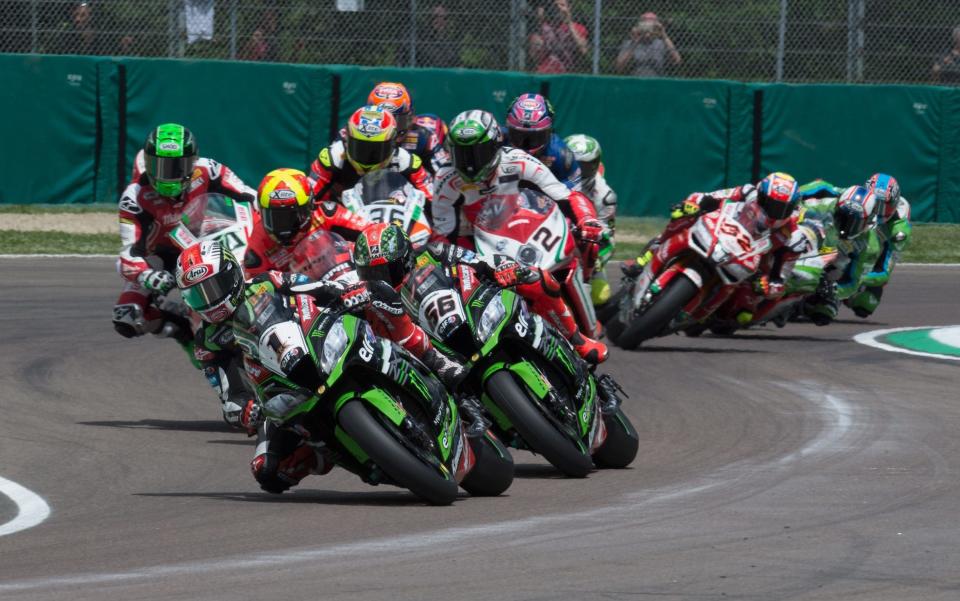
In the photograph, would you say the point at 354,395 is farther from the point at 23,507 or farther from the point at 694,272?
the point at 694,272

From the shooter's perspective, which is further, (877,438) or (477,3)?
(477,3)

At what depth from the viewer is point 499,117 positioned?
21750 mm

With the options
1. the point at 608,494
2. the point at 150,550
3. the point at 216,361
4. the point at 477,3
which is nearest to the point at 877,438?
the point at 608,494

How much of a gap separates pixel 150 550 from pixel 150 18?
15616mm

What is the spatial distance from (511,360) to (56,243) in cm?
1255

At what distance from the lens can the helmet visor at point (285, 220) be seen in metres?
8.73

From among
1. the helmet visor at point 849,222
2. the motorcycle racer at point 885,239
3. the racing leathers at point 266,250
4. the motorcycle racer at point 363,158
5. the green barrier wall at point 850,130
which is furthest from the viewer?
the green barrier wall at point 850,130

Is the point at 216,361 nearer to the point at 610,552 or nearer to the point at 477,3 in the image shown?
the point at 610,552

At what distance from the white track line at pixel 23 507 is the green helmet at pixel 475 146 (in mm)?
3293

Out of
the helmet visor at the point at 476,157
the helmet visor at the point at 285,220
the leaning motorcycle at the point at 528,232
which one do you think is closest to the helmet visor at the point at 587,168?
the leaning motorcycle at the point at 528,232

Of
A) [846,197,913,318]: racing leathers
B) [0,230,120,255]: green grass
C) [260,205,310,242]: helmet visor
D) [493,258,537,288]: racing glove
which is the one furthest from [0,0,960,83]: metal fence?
[493,258,537,288]: racing glove

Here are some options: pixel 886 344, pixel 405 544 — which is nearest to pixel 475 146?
pixel 405 544

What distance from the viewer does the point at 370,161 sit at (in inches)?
440

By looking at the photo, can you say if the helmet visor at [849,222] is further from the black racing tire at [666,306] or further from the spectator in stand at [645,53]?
the spectator in stand at [645,53]
